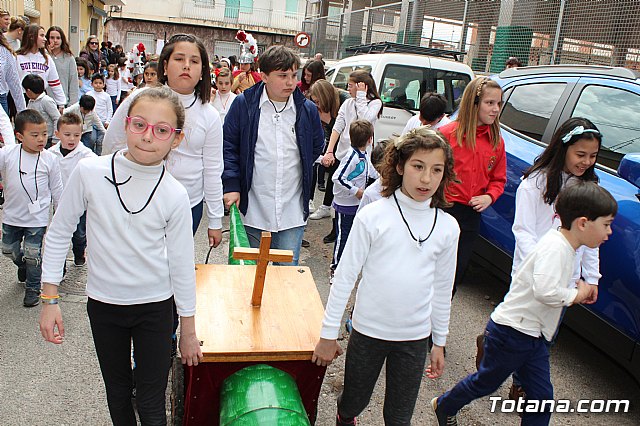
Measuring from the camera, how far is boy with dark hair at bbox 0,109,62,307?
443 centimetres

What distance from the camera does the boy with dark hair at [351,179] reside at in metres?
5.02

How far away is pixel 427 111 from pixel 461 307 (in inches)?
70.4

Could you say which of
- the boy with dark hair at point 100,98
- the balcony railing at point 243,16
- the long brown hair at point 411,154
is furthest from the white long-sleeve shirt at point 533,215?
the balcony railing at point 243,16

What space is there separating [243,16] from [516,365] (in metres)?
40.1

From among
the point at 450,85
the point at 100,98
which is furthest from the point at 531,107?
the point at 100,98

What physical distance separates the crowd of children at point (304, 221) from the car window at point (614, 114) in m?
0.83

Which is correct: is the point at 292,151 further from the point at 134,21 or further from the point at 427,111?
the point at 134,21

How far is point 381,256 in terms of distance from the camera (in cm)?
253

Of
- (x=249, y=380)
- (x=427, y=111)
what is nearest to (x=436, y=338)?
(x=249, y=380)

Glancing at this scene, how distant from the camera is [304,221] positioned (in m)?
3.92

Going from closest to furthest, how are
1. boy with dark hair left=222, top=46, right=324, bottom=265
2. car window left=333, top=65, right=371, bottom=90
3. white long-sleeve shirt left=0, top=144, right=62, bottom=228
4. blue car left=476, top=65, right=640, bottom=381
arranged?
blue car left=476, top=65, right=640, bottom=381
boy with dark hair left=222, top=46, right=324, bottom=265
white long-sleeve shirt left=0, top=144, right=62, bottom=228
car window left=333, top=65, right=371, bottom=90

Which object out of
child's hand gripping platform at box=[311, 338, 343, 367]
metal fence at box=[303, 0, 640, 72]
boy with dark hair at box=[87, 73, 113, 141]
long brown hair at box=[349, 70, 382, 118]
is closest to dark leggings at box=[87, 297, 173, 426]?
child's hand gripping platform at box=[311, 338, 343, 367]

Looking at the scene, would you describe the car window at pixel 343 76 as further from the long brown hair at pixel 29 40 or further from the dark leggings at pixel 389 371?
the dark leggings at pixel 389 371

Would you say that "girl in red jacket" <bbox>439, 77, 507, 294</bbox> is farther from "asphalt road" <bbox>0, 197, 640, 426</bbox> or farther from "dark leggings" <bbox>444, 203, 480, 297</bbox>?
"asphalt road" <bbox>0, 197, 640, 426</bbox>
